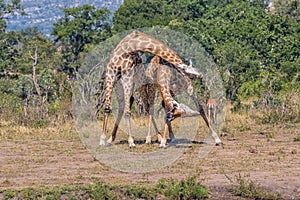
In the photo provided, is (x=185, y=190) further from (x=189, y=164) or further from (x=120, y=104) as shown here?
(x=120, y=104)

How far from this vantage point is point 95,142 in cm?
1427

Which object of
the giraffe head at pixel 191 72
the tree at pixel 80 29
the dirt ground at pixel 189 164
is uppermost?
the tree at pixel 80 29

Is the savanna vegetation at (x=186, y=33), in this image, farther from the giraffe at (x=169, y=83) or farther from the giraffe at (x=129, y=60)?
→ the giraffe at (x=169, y=83)

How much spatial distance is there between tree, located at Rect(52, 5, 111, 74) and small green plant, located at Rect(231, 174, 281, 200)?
23856mm

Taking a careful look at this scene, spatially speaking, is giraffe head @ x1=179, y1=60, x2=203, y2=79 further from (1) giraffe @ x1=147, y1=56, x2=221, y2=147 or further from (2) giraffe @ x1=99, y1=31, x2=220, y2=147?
(1) giraffe @ x1=147, y1=56, x2=221, y2=147

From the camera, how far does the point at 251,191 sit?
944 cm

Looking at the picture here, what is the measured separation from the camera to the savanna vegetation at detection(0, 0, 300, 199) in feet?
56.1

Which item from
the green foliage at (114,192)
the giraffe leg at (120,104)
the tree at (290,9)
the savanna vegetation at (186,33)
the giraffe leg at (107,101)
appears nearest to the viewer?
the green foliage at (114,192)

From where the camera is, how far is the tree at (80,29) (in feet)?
110

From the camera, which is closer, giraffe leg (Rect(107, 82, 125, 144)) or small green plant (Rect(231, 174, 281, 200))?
small green plant (Rect(231, 174, 281, 200))

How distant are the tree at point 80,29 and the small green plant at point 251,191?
23.9 meters

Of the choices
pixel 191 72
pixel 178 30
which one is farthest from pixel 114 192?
pixel 178 30

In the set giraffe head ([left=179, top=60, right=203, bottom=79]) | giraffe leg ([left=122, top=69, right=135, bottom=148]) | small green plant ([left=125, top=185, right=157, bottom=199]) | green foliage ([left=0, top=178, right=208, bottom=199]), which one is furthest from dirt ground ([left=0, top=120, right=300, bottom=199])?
giraffe head ([left=179, top=60, right=203, bottom=79])

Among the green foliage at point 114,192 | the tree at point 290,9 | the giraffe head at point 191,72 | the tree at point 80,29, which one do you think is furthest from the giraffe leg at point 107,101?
the tree at point 290,9
